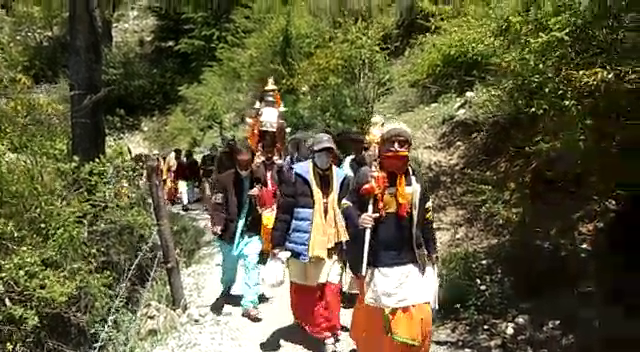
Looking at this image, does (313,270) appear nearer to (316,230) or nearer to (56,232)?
(316,230)

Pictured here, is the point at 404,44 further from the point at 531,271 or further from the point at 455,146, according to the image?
the point at 531,271

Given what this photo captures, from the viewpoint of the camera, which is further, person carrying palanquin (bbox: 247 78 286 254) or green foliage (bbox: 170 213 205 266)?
green foliage (bbox: 170 213 205 266)

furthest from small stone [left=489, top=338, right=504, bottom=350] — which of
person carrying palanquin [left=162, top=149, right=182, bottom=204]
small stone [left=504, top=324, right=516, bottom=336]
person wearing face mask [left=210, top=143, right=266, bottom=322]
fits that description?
person carrying palanquin [left=162, top=149, right=182, bottom=204]

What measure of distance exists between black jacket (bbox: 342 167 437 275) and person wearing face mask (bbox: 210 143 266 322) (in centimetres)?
183

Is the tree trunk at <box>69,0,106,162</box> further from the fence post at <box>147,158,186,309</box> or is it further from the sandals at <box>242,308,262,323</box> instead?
the sandals at <box>242,308,262,323</box>

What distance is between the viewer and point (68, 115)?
10508 mm

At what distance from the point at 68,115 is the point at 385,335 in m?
6.71

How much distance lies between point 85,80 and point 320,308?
481 cm

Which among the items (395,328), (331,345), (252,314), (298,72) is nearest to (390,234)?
(395,328)

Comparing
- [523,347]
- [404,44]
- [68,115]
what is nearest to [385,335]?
[523,347]

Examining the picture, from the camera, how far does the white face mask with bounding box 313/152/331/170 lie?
562 cm

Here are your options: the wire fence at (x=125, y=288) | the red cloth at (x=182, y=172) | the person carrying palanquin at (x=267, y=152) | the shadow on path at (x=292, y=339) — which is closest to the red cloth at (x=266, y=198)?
the person carrying palanquin at (x=267, y=152)

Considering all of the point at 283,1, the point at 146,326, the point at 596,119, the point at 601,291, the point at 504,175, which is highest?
the point at 283,1

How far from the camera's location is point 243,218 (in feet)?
21.7
